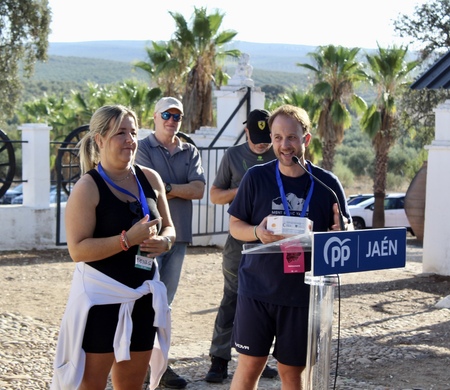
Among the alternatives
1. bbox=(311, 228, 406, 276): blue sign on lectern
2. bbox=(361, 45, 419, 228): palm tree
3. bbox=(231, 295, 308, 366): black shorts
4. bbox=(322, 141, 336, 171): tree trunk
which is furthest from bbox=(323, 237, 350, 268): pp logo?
bbox=(322, 141, 336, 171): tree trunk

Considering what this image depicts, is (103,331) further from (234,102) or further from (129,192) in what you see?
(234,102)

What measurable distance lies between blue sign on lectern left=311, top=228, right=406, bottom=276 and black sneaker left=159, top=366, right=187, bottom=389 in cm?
240

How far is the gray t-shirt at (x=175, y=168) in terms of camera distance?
5578mm

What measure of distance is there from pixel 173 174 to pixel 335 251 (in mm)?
2571

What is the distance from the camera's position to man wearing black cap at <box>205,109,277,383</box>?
5508mm

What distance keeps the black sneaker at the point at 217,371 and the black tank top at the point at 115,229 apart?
2001 millimetres

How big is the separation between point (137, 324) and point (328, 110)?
83.0ft

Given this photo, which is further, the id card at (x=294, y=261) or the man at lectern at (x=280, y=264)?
the man at lectern at (x=280, y=264)

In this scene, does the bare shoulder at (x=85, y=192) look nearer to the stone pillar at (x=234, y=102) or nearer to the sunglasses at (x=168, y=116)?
the sunglasses at (x=168, y=116)

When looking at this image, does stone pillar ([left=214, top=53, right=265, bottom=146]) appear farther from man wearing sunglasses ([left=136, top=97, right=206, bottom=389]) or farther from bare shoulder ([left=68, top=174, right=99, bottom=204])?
bare shoulder ([left=68, top=174, right=99, bottom=204])

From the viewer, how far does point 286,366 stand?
395 centimetres

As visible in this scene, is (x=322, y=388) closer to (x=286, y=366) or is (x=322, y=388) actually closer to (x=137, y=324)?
(x=286, y=366)

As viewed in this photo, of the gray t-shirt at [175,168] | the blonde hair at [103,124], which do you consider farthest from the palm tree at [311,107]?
the blonde hair at [103,124]

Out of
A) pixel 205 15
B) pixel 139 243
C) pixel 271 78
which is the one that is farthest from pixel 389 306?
pixel 271 78
